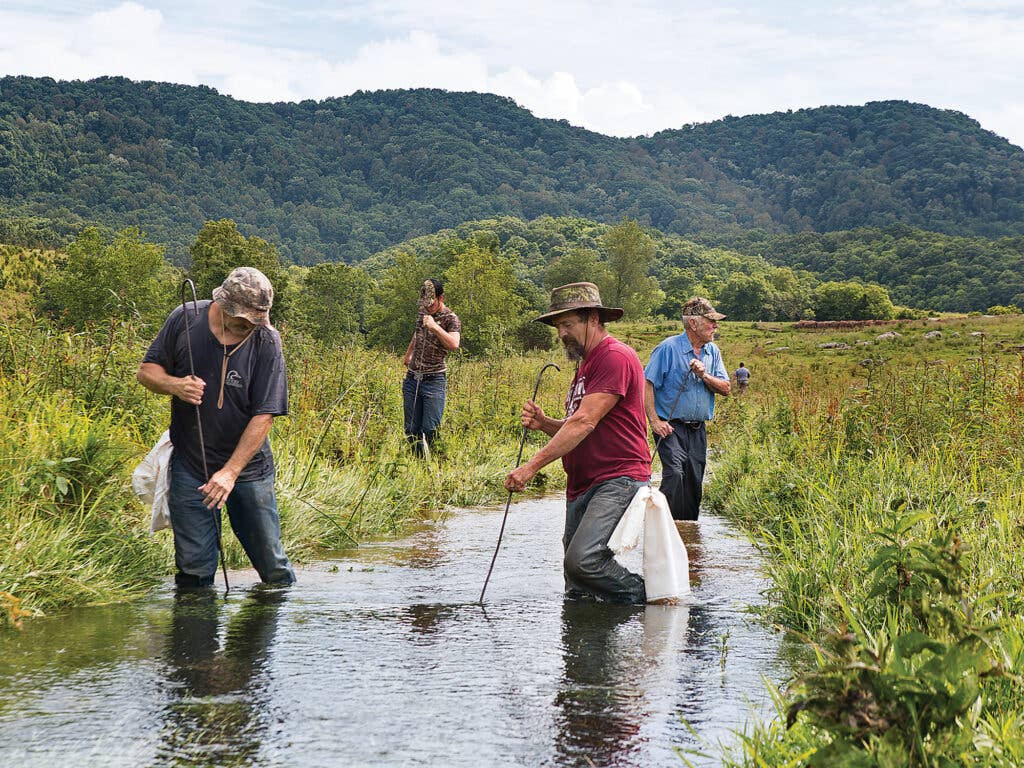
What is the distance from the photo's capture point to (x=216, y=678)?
473cm

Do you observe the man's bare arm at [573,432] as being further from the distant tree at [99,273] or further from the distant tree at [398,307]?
the distant tree at [398,307]

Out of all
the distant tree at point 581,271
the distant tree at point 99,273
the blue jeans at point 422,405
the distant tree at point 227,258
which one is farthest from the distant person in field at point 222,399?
the distant tree at point 581,271

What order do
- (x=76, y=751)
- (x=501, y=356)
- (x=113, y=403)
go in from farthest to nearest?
(x=501, y=356), (x=113, y=403), (x=76, y=751)

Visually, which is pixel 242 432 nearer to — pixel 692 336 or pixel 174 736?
pixel 174 736

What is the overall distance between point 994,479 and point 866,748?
225 inches

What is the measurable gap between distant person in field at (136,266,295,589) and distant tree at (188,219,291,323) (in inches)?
2166

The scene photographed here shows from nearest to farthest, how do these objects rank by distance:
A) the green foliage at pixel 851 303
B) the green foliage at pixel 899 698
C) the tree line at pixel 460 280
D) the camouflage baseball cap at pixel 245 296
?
the green foliage at pixel 899 698 → the camouflage baseball cap at pixel 245 296 → the tree line at pixel 460 280 → the green foliage at pixel 851 303

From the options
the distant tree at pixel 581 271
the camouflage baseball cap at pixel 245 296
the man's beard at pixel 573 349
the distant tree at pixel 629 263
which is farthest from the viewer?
the distant tree at pixel 629 263

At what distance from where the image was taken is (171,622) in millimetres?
5758

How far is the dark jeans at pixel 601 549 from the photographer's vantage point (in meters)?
6.42

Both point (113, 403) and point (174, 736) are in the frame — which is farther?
point (113, 403)

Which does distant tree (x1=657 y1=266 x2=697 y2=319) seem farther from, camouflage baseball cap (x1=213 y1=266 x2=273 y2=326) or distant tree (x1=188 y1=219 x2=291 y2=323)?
camouflage baseball cap (x1=213 y1=266 x2=273 y2=326)

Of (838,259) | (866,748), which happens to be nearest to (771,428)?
(866,748)

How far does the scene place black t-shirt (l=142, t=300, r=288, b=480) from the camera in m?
6.16
